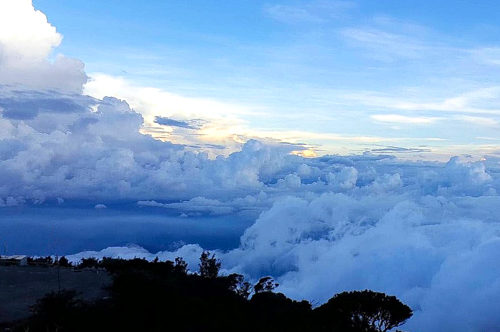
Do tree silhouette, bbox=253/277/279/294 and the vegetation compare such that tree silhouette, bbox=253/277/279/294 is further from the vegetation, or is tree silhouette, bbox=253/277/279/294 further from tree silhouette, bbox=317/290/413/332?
the vegetation

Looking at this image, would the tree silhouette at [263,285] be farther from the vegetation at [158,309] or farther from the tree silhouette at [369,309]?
the vegetation at [158,309]

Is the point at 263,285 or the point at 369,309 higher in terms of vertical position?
the point at 369,309

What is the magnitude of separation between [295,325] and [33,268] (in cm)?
1679

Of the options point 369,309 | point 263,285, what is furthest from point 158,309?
point 263,285

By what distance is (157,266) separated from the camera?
Answer: 33.4m

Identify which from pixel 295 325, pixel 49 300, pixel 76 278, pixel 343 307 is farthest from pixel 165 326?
pixel 343 307

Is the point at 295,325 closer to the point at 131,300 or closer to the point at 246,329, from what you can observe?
the point at 246,329

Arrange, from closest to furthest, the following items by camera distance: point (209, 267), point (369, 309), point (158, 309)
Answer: point (158, 309)
point (369, 309)
point (209, 267)

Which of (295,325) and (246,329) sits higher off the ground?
(246,329)

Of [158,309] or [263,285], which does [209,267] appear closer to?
[263,285]

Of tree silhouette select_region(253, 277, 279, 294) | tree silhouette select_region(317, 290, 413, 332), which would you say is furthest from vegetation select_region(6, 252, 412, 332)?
tree silhouette select_region(253, 277, 279, 294)

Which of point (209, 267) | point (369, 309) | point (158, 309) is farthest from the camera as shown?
point (209, 267)

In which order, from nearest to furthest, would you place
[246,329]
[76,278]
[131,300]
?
[246,329], [131,300], [76,278]

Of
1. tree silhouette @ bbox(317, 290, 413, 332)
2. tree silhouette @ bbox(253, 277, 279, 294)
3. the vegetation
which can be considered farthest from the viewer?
tree silhouette @ bbox(253, 277, 279, 294)
